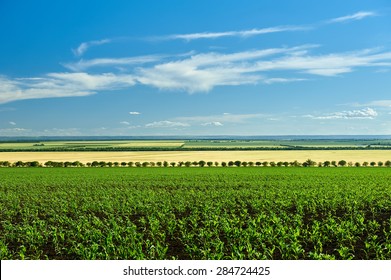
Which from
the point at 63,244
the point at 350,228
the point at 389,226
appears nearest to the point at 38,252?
the point at 63,244

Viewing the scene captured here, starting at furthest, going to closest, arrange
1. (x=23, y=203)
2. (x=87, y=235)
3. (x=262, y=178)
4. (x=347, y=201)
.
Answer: (x=262, y=178), (x=23, y=203), (x=347, y=201), (x=87, y=235)

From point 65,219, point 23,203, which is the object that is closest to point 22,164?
point 23,203

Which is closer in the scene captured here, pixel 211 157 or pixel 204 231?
pixel 204 231

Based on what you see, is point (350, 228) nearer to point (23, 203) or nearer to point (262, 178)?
point (23, 203)

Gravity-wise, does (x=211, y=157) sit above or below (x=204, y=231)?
below

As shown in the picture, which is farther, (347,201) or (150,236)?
(347,201)

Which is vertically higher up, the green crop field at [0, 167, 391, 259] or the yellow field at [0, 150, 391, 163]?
the green crop field at [0, 167, 391, 259]

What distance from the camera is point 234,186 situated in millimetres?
40812

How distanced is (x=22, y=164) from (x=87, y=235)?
76.6 metres

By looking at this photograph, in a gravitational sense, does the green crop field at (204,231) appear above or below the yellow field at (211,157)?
above

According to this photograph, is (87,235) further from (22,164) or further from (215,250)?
(22,164)

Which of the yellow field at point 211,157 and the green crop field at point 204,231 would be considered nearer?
the green crop field at point 204,231

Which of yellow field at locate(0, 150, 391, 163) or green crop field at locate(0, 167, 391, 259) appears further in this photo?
yellow field at locate(0, 150, 391, 163)
